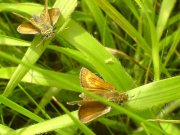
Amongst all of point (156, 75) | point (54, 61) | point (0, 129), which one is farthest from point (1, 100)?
point (54, 61)

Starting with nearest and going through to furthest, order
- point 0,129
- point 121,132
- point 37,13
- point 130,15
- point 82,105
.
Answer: point 82,105
point 0,129
point 37,13
point 121,132
point 130,15

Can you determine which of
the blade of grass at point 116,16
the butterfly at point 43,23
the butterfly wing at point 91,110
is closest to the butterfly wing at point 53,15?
the butterfly at point 43,23

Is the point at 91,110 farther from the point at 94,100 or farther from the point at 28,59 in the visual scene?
the point at 28,59

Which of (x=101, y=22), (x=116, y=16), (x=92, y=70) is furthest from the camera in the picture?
(x=101, y=22)

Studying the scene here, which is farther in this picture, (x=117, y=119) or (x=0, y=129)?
(x=117, y=119)

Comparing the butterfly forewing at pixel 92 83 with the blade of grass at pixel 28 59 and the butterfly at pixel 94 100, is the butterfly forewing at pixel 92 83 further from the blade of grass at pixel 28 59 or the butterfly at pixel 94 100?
the blade of grass at pixel 28 59


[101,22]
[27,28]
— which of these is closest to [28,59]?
[27,28]

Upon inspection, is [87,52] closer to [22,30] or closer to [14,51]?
[22,30]
